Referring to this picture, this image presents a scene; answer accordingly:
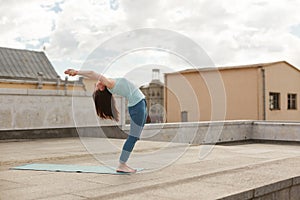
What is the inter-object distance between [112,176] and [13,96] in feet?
28.1

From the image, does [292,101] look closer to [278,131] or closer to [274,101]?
[274,101]

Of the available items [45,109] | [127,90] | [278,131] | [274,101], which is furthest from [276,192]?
[274,101]

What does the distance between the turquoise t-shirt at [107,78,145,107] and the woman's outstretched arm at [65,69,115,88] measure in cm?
10

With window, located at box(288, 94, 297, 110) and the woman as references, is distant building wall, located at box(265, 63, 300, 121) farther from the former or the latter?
the woman

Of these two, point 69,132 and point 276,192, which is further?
point 69,132

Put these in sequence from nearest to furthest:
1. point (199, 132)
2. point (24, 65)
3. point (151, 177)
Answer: point (151, 177), point (199, 132), point (24, 65)

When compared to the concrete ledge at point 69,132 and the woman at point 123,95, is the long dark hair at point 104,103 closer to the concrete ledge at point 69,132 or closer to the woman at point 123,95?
the woman at point 123,95

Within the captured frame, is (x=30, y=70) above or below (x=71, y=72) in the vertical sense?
above

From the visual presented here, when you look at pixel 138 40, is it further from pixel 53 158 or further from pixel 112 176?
pixel 53 158

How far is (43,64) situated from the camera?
133 feet

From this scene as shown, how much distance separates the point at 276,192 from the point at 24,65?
119 feet

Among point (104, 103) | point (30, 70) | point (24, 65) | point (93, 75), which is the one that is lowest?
point (104, 103)

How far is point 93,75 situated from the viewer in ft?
19.2

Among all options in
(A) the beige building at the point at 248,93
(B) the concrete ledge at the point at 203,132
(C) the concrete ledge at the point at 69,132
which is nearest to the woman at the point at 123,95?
(B) the concrete ledge at the point at 203,132
